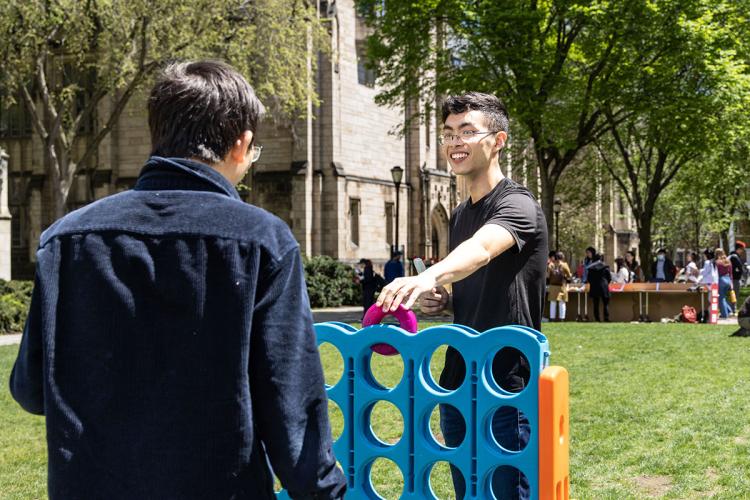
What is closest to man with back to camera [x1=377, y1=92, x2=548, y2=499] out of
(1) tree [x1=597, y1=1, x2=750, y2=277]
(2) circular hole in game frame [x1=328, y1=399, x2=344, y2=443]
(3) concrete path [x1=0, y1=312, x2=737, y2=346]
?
(2) circular hole in game frame [x1=328, y1=399, x2=344, y2=443]

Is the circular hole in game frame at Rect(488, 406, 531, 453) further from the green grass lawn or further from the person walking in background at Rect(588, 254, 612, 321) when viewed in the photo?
the person walking in background at Rect(588, 254, 612, 321)

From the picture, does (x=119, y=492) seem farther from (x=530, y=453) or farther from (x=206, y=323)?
(x=530, y=453)

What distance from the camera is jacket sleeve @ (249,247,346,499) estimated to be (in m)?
2.21

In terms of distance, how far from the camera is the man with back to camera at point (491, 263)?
3555 millimetres

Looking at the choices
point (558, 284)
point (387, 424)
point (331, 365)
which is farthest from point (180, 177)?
point (558, 284)

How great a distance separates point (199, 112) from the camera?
2.34 metres

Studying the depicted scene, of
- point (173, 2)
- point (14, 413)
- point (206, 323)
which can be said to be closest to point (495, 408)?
point (206, 323)

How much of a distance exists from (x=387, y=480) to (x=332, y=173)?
2855cm

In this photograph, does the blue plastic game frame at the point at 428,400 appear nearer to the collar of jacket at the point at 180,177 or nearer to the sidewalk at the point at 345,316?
the collar of jacket at the point at 180,177

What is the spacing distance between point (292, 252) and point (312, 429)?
439 mm

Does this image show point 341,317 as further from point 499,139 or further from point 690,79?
point 499,139

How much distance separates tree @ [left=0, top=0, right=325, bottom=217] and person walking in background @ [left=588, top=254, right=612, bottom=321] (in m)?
9.34

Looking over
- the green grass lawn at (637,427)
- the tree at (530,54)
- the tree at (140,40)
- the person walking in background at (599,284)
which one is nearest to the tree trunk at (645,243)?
the tree at (530,54)

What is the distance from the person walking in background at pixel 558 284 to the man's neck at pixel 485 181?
19.7 metres
